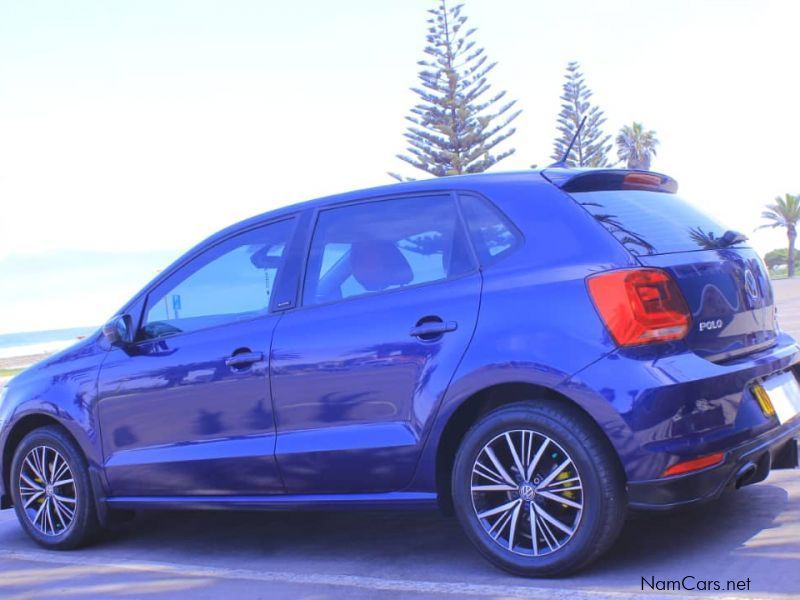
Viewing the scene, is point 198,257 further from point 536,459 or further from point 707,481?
point 707,481

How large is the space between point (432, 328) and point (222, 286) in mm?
1412

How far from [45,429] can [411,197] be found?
2.63 meters

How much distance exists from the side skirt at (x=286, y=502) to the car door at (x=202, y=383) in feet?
0.13

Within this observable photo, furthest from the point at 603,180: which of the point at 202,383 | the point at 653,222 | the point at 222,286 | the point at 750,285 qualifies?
the point at 202,383

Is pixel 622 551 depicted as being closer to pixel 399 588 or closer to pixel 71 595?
pixel 399 588

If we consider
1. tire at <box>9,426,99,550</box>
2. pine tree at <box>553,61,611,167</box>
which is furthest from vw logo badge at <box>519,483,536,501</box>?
pine tree at <box>553,61,611,167</box>

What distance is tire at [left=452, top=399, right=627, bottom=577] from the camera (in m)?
3.88

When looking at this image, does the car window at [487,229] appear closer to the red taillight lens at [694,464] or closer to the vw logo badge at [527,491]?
the vw logo badge at [527,491]

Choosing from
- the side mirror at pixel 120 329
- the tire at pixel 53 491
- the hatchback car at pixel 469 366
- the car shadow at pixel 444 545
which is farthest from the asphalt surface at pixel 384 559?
the side mirror at pixel 120 329

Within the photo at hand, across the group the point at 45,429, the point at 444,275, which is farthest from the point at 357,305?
the point at 45,429

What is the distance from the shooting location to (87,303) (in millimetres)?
186750

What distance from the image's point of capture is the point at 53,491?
18.8 ft

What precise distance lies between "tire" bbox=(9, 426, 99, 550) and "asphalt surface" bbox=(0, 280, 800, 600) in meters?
0.11

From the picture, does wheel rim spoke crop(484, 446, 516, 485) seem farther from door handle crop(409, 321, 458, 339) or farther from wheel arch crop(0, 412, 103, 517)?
wheel arch crop(0, 412, 103, 517)
